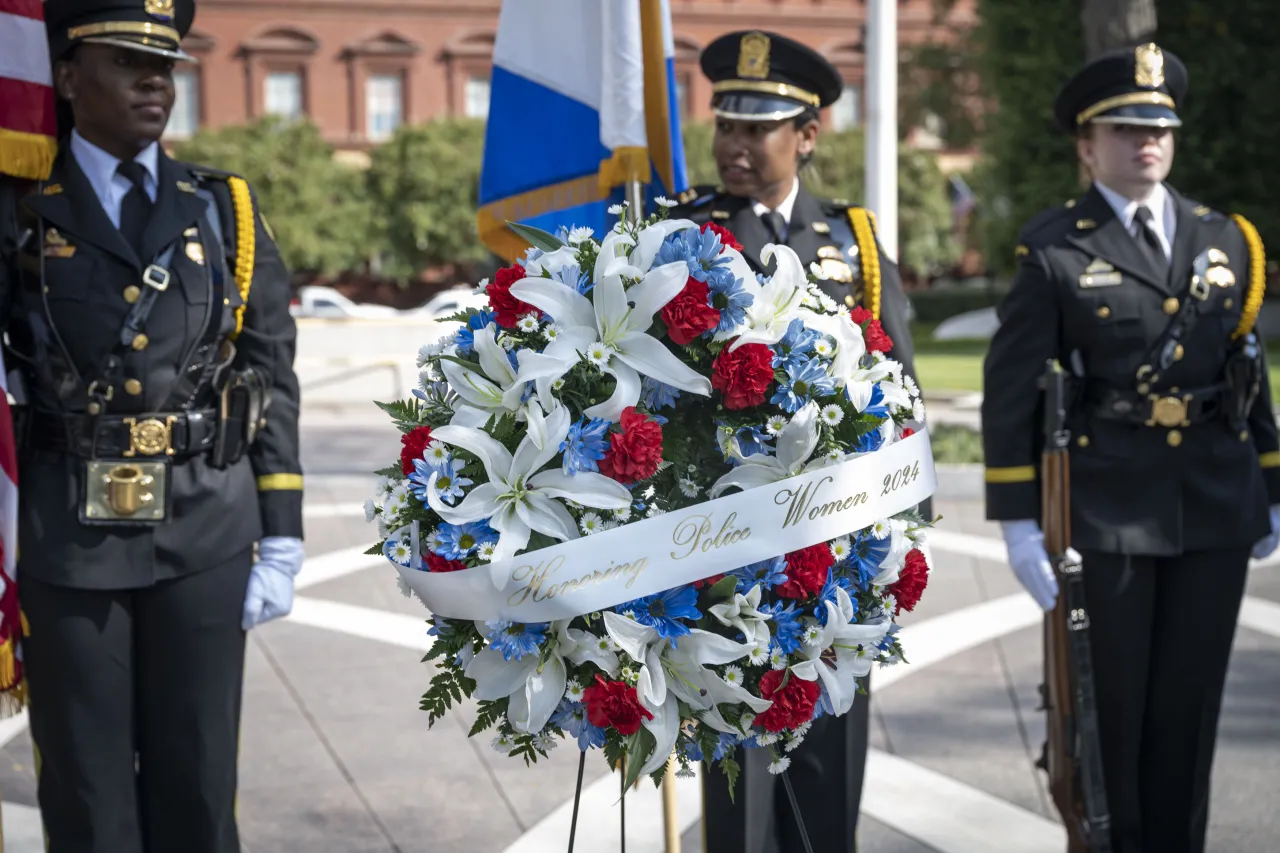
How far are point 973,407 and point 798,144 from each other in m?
13.6

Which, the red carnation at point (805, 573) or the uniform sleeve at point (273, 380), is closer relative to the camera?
the red carnation at point (805, 573)

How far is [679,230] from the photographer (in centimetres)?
254

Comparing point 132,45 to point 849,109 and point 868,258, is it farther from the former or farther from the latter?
point 849,109

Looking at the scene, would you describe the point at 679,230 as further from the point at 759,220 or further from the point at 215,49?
the point at 215,49

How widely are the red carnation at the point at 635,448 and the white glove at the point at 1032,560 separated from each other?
186 centimetres

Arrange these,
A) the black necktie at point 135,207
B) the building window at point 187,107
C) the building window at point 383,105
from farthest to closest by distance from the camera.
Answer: the building window at point 383,105
the building window at point 187,107
the black necktie at point 135,207

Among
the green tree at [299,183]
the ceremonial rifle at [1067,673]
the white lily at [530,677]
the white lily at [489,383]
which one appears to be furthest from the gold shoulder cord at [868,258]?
the green tree at [299,183]

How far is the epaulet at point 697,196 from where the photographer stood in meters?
3.95

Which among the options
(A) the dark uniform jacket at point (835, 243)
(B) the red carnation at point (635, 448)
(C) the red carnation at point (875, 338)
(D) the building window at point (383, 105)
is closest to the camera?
(B) the red carnation at point (635, 448)

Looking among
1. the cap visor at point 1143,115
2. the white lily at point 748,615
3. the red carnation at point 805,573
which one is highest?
the cap visor at point 1143,115

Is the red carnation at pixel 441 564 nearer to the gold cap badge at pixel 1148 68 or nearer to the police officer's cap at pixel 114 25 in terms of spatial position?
the police officer's cap at pixel 114 25

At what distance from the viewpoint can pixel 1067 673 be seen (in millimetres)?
3887

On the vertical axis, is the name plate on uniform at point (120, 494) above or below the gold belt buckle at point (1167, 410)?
below

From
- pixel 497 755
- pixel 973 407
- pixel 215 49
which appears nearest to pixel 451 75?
pixel 215 49
